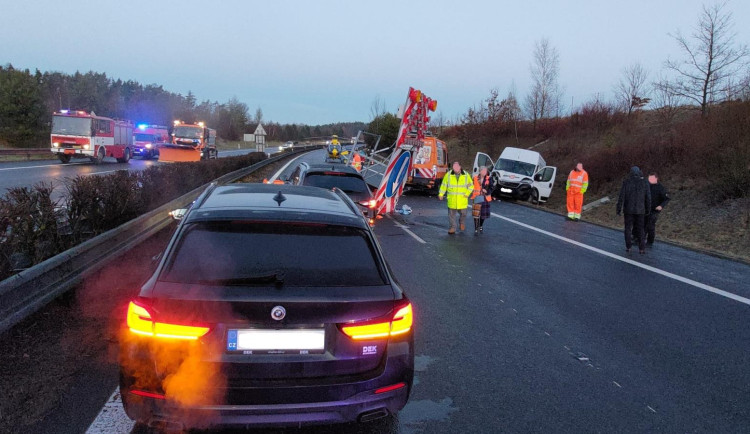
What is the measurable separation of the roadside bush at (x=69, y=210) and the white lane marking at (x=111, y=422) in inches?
106

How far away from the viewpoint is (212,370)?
106 inches

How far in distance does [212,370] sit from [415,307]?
380 cm

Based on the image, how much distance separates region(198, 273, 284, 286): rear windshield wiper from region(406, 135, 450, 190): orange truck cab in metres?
19.4

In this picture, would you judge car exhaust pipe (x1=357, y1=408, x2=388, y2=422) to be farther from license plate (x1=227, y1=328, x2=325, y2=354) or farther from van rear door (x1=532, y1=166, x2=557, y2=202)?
van rear door (x1=532, y1=166, x2=557, y2=202)

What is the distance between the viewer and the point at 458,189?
40.2 ft

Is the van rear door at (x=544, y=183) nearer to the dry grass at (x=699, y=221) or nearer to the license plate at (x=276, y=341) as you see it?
the dry grass at (x=699, y=221)

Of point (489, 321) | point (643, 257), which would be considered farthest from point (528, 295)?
point (643, 257)

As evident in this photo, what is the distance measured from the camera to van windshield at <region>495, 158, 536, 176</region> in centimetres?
2408

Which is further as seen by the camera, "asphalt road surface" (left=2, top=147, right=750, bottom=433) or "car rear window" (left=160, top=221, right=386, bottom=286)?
"asphalt road surface" (left=2, top=147, right=750, bottom=433)

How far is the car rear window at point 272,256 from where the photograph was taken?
2869 millimetres

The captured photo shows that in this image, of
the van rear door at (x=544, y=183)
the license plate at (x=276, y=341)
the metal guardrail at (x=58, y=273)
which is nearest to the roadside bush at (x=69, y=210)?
the metal guardrail at (x=58, y=273)

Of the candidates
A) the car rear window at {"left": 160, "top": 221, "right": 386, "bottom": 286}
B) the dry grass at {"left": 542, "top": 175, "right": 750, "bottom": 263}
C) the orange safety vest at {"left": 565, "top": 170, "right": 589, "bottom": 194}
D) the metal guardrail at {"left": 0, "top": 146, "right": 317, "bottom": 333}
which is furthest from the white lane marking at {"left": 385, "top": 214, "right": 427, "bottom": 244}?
the car rear window at {"left": 160, "top": 221, "right": 386, "bottom": 286}

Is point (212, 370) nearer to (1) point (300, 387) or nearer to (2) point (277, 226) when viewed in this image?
(1) point (300, 387)

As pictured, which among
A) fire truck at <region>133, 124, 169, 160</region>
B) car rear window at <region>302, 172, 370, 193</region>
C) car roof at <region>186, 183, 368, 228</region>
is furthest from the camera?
fire truck at <region>133, 124, 169, 160</region>
